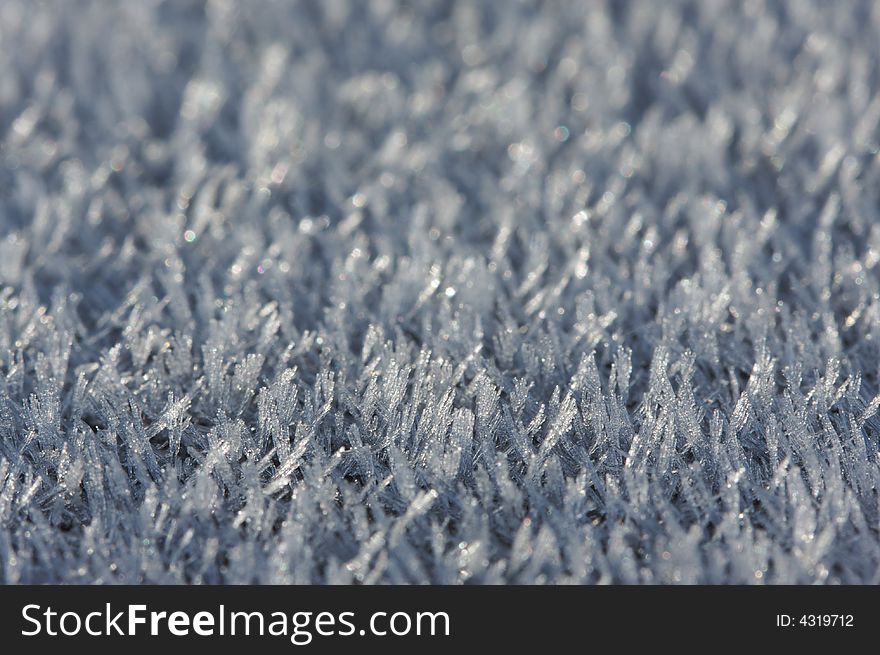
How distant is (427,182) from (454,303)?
236mm

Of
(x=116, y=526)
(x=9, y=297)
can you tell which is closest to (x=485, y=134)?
(x=9, y=297)

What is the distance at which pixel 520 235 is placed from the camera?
0.94m

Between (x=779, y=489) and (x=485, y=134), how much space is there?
60 centimetres

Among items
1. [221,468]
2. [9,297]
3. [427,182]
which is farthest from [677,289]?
[9,297]

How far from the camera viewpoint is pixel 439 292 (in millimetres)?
842

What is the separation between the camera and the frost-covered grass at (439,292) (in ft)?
2.05

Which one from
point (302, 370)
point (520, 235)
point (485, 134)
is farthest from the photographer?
point (485, 134)

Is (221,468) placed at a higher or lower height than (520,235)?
lower

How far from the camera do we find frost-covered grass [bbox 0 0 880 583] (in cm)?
62

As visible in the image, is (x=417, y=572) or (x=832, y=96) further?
(x=832, y=96)

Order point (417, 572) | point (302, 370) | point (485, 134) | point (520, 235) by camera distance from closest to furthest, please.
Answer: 1. point (417, 572)
2. point (302, 370)
3. point (520, 235)
4. point (485, 134)

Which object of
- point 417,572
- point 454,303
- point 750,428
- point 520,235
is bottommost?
point 417,572

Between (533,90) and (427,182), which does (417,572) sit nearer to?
(427,182)

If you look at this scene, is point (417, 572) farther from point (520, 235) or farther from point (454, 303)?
point (520, 235)
